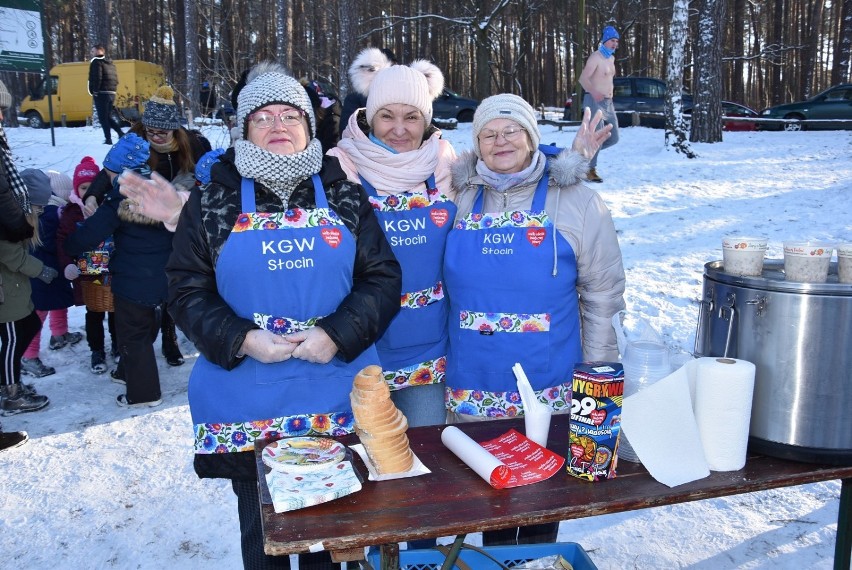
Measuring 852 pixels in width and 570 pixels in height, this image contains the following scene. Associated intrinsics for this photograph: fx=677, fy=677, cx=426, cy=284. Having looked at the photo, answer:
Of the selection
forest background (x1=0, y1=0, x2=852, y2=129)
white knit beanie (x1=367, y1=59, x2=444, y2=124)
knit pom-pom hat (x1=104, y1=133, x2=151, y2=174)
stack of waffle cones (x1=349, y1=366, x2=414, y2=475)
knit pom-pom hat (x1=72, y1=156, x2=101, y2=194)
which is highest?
forest background (x1=0, y1=0, x2=852, y2=129)

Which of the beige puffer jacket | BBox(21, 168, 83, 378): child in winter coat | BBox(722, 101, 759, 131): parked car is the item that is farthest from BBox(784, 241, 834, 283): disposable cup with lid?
BBox(722, 101, 759, 131): parked car

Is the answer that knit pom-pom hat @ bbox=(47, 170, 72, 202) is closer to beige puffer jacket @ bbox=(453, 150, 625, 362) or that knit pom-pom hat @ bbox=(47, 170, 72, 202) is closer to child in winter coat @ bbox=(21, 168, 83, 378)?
child in winter coat @ bbox=(21, 168, 83, 378)

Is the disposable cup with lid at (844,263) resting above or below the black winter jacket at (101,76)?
below

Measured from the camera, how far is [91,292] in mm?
5066

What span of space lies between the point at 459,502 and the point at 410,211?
126 cm

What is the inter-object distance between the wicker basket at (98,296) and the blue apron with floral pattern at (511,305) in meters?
3.51

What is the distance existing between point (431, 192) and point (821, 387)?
4.86ft

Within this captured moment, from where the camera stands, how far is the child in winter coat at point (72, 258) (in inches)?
195

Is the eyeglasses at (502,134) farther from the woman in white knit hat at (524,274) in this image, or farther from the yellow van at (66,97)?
the yellow van at (66,97)

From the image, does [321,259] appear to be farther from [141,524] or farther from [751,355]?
[141,524]

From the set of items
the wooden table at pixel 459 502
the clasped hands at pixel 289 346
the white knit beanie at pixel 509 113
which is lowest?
the wooden table at pixel 459 502

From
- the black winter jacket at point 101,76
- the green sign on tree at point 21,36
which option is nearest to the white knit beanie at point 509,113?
the green sign on tree at point 21,36

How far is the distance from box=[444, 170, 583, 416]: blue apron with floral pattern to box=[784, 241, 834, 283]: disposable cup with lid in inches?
32.0

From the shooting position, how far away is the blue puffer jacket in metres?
4.41
